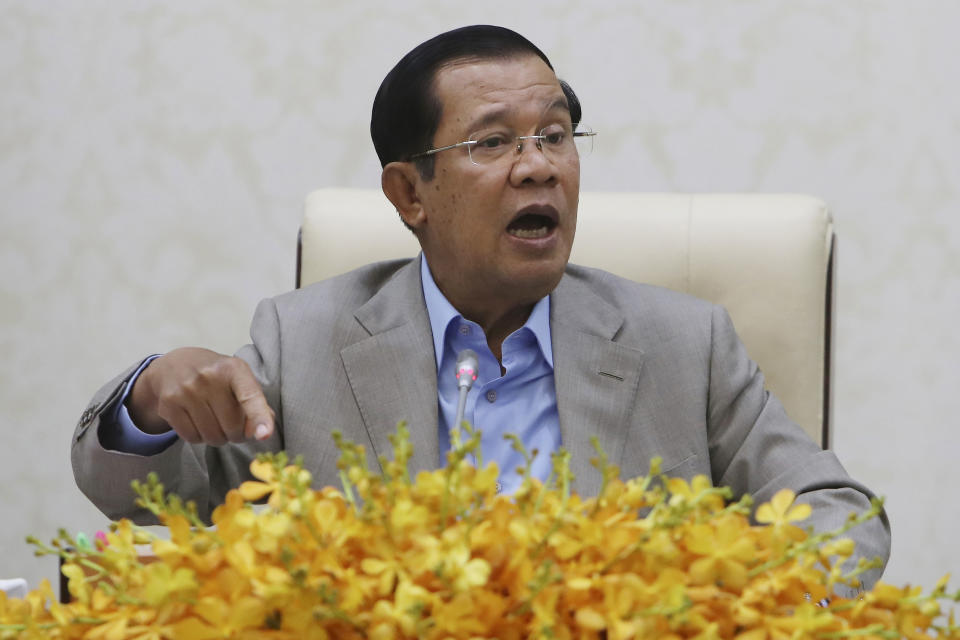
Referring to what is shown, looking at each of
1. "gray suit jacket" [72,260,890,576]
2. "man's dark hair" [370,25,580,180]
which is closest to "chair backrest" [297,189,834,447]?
"gray suit jacket" [72,260,890,576]

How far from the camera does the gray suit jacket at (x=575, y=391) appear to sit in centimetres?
151

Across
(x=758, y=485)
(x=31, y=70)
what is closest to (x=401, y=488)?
(x=758, y=485)

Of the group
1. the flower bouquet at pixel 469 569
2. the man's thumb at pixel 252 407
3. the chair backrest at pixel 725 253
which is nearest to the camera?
the flower bouquet at pixel 469 569

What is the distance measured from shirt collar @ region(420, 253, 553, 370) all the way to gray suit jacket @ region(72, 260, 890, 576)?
1 cm

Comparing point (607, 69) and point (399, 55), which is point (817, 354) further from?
point (399, 55)

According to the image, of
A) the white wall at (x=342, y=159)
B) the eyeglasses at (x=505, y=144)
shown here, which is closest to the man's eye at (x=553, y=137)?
the eyeglasses at (x=505, y=144)

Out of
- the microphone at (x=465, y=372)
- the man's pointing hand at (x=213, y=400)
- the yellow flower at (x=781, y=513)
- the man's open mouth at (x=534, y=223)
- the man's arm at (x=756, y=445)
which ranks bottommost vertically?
the man's arm at (x=756, y=445)

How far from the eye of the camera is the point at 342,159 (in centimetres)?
245

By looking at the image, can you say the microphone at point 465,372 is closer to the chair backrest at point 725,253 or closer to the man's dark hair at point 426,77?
the man's dark hair at point 426,77

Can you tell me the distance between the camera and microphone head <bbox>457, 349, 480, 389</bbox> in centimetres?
110

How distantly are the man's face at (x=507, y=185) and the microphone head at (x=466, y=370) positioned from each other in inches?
15.2

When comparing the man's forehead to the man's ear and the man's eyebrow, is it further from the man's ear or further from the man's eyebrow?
the man's ear

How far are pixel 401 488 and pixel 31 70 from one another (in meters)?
2.26

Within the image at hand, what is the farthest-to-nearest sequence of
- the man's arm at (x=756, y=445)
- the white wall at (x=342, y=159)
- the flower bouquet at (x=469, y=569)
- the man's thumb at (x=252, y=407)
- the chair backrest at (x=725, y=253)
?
the white wall at (x=342, y=159) → the chair backrest at (x=725, y=253) → the man's arm at (x=756, y=445) → the man's thumb at (x=252, y=407) → the flower bouquet at (x=469, y=569)
